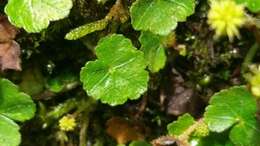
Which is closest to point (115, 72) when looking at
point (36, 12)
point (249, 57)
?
point (36, 12)

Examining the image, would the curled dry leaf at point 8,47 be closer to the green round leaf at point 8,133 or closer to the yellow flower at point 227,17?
the green round leaf at point 8,133

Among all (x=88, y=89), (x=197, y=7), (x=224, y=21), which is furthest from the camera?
(x=197, y=7)

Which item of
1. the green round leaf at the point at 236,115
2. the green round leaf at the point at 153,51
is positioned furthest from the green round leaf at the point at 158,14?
the green round leaf at the point at 236,115

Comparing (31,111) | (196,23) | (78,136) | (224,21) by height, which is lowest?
(78,136)

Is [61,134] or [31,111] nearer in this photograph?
[31,111]

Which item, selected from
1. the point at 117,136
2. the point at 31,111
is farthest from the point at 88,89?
the point at 117,136

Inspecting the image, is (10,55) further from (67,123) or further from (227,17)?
(227,17)

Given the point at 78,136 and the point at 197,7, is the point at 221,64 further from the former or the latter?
the point at 78,136
